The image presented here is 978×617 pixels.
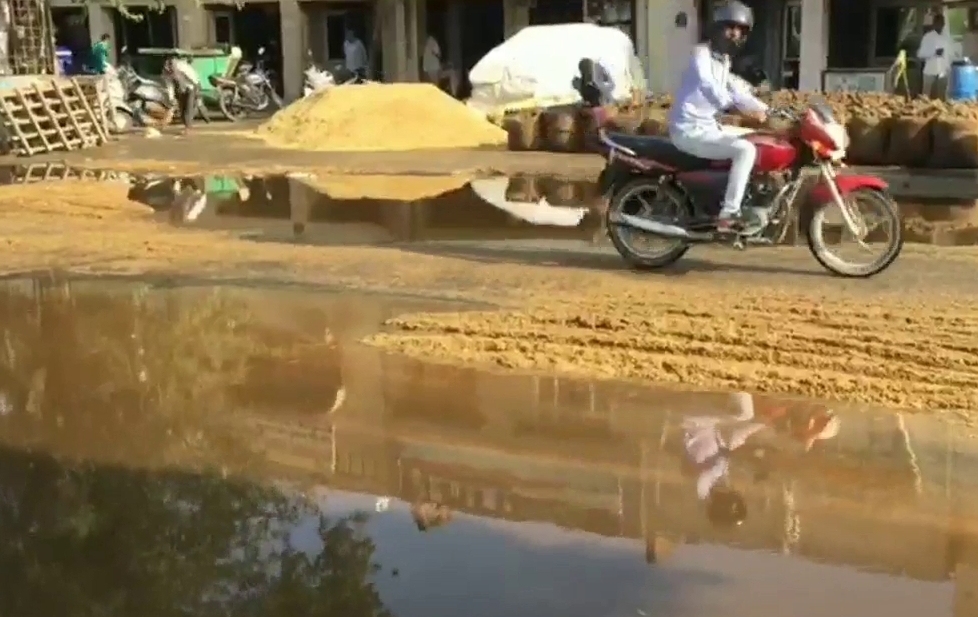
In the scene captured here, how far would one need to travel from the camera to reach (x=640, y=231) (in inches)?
349

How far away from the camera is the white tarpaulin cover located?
74.7ft

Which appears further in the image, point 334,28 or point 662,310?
point 334,28

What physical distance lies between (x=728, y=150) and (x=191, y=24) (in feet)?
88.6

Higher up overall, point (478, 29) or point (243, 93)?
point (478, 29)

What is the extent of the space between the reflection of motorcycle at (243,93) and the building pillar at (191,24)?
12.7 feet

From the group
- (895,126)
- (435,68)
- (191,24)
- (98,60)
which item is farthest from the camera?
(191,24)

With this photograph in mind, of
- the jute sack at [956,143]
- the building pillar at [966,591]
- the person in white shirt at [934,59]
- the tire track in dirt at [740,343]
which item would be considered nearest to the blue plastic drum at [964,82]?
the person in white shirt at [934,59]

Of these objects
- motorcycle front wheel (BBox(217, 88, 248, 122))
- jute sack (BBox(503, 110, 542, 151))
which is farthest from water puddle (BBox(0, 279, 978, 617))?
motorcycle front wheel (BBox(217, 88, 248, 122))

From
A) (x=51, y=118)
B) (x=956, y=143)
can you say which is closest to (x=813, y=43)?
(x=956, y=143)

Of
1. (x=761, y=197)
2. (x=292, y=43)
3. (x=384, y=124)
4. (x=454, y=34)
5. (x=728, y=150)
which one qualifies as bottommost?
(x=384, y=124)

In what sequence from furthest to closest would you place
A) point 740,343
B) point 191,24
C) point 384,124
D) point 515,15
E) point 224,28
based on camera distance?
1. point 224,28
2. point 191,24
3. point 515,15
4. point 384,124
5. point 740,343

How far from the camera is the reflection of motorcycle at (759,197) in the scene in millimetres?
8367

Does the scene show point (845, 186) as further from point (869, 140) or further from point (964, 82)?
point (964, 82)

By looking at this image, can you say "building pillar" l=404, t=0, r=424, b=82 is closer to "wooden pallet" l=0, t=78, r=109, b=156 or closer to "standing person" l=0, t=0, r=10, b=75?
"wooden pallet" l=0, t=78, r=109, b=156
